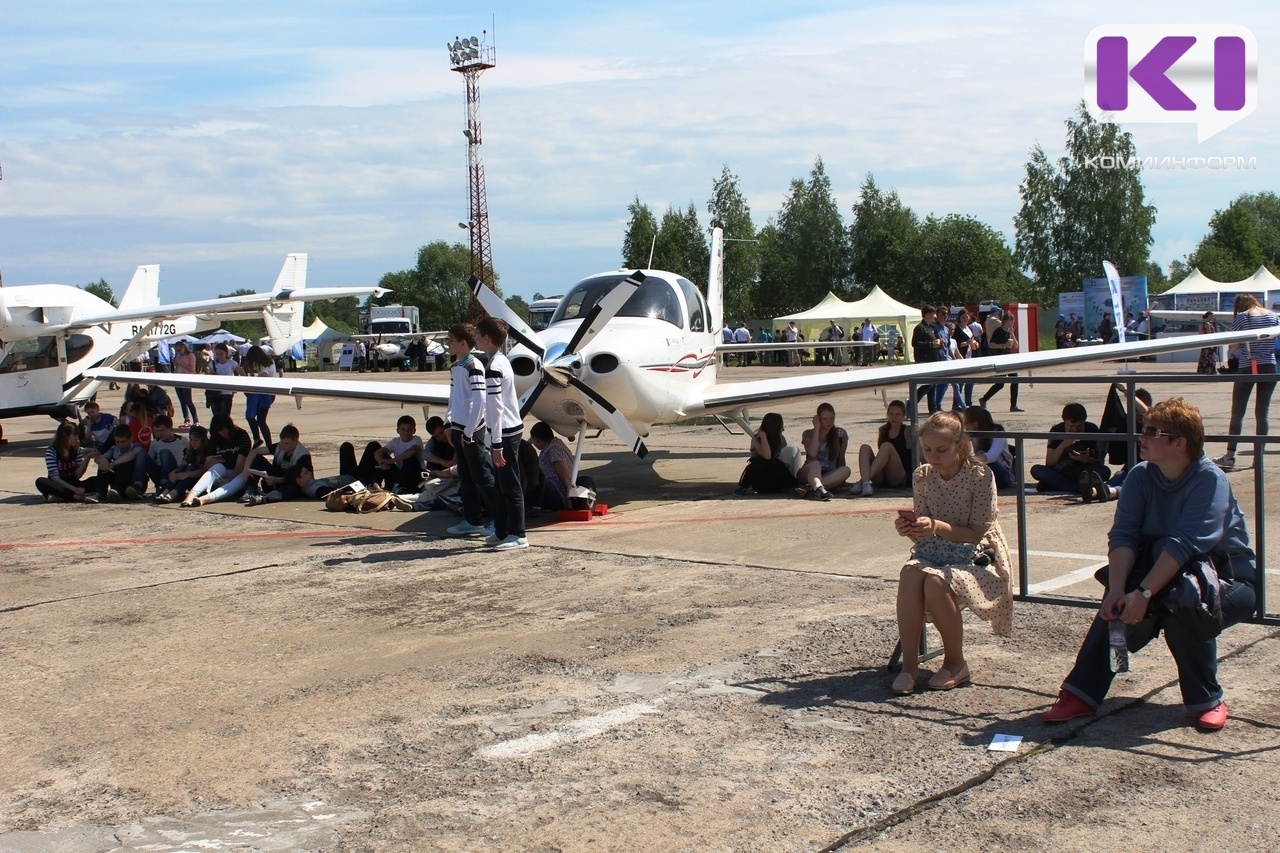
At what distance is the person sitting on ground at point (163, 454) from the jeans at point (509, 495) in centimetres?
580

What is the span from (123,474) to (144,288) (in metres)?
18.7

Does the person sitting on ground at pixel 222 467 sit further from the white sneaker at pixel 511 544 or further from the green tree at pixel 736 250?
the green tree at pixel 736 250

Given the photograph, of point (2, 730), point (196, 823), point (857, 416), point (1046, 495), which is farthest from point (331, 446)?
point (196, 823)

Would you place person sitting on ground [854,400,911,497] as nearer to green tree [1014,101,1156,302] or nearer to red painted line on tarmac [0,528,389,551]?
red painted line on tarmac [0,528,389,551]

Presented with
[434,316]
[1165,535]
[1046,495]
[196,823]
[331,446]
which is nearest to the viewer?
[196,823]

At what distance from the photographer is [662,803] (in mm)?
3891

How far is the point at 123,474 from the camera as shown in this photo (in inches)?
519

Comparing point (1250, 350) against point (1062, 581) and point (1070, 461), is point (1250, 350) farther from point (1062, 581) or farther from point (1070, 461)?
point (1062, 581)

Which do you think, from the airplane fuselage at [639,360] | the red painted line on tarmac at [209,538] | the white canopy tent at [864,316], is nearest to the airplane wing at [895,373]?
→ the airplane fuselage at [639,360]

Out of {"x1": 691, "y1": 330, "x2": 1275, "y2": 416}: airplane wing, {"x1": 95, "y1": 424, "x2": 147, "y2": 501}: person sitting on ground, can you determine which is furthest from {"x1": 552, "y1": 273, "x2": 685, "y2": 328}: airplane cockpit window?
{"x1": 95, "y1": 424, "x2": 147, "y2": 501}: person sitting on ground

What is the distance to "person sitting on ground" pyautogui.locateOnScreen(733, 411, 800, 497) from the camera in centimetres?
1157

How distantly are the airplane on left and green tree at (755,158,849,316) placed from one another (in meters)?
66.9

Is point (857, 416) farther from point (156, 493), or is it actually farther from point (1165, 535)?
point (1165, 535)

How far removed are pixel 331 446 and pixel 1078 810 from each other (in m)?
16.8
